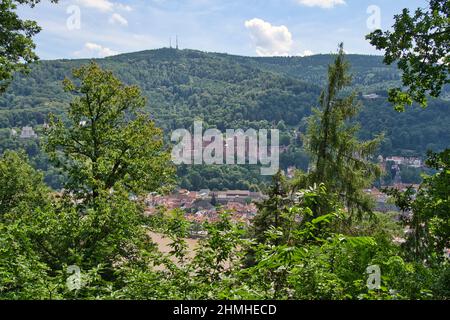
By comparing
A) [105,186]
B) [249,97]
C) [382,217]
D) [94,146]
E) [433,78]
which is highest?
[249,97]

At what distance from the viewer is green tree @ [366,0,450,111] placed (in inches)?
311

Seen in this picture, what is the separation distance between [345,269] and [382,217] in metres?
10.6

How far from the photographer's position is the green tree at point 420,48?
311 inches

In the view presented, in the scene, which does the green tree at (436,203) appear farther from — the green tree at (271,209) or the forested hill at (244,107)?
the forested hill at (244,107)

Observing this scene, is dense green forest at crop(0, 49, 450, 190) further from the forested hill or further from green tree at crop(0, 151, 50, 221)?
green tree at crop(0, 151, 50, 221)

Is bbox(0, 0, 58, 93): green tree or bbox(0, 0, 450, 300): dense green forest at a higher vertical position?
bbox(0, 0, 58, 93): green tree

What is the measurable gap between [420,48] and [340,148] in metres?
6.78

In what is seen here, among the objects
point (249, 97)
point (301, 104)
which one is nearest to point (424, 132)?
point (301, 104)

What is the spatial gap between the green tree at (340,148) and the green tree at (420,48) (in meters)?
6.16

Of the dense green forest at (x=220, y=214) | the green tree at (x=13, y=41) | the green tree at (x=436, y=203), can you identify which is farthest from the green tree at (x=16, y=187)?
the green tree at (x=436, y=203)

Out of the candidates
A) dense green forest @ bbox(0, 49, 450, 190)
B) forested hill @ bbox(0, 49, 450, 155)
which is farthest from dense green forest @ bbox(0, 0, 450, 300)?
forested hill @ bbox(0, 49, 450, 155)

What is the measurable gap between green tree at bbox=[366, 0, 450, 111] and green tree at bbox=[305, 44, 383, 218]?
6.16 meters
